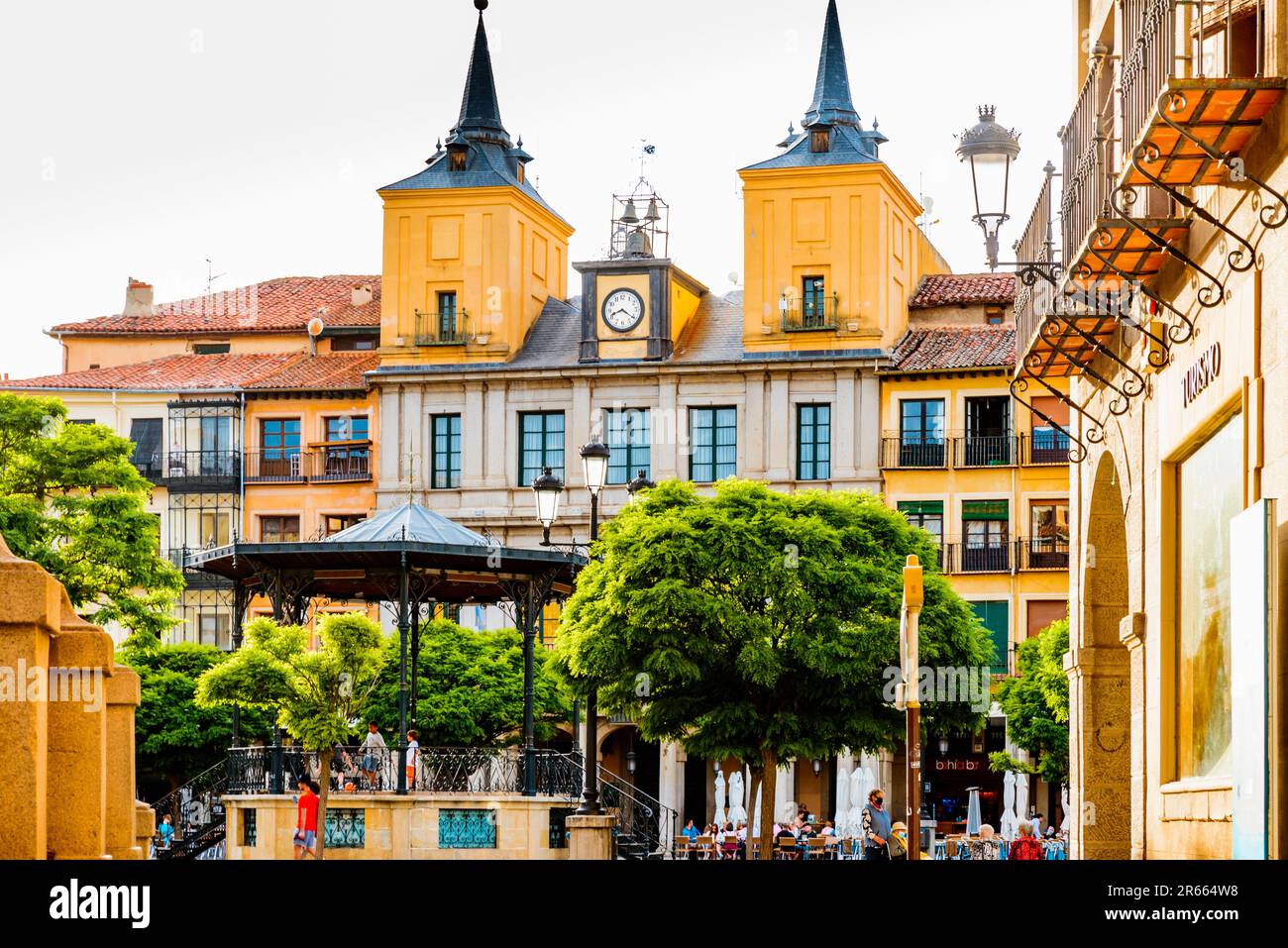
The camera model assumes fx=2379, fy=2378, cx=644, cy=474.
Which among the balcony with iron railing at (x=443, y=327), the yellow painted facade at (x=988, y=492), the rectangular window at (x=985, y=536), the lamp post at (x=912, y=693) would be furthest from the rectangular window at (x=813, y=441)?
the lamp post at (x=912, y=693)

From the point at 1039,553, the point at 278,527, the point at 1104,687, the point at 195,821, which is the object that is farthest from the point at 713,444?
the point at 1104,687

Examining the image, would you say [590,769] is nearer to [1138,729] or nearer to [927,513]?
[1138,729]

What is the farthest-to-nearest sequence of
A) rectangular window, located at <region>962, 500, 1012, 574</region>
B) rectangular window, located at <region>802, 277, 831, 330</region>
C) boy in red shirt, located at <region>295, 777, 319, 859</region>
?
1. rectangular window, located at <region>802, 277, 831, 330</region>
2. rectangular window, located at <region>962, 500, 1012, 574</region>
3. boy in red shirt, located at <region>295, 777, 319, 859</region>

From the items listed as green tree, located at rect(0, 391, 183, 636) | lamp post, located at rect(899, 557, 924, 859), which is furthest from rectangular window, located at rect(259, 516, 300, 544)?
lamp post, located at rect(899, 557, 924, 859)

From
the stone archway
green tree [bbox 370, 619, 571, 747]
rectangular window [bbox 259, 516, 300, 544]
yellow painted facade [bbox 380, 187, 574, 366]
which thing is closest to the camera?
the stone archway

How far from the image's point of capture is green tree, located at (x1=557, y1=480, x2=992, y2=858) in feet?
137

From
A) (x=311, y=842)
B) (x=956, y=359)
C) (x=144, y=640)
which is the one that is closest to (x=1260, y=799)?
(x=311, y=842)

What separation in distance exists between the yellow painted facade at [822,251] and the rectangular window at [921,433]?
211 centimetres

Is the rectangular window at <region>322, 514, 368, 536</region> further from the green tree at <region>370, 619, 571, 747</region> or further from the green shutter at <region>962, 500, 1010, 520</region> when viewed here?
the green shutter at <region>962, 500, 1010, 520</region>

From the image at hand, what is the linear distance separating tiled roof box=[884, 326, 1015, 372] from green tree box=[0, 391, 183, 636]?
2285cm

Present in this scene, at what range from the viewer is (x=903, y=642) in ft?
84.1

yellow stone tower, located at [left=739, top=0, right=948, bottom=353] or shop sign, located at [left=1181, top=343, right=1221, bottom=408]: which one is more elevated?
yellow stone tower, located at [left=739, top=0, right=948, bottom=353]
